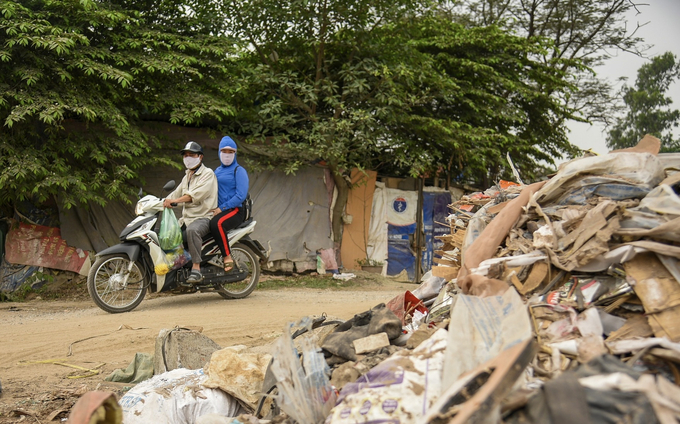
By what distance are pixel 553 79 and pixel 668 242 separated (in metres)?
12.6

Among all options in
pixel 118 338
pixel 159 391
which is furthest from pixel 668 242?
pixel 118 338

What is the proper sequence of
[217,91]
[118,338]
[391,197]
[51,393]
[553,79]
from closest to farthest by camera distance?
1. [51,393]
2. [118,338]
3. [217,91]
4. [391,197]
5. [553,79]

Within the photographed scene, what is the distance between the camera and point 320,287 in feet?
33.2

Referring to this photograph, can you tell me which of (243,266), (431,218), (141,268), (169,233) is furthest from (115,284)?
(431,218)

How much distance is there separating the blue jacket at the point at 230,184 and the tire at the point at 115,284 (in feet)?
4.38

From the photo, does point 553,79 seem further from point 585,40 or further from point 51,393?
point 51,393

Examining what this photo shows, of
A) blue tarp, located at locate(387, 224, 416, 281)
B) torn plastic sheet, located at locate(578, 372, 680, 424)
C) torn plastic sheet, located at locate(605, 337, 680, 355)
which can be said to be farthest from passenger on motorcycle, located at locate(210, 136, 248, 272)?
blue tarp, located at locate(387, 224, 416, 281)

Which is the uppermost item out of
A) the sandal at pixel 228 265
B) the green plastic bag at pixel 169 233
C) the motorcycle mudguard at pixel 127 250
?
the green plastic bag at pixel 169 233

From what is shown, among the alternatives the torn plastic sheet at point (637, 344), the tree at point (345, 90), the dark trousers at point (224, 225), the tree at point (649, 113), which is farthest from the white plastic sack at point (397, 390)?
the tree at point (649, 113)

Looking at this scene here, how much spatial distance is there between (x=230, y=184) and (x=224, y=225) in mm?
566

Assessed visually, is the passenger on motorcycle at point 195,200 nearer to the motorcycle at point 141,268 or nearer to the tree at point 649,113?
the motorcycle at point 141,268

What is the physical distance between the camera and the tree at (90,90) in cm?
736

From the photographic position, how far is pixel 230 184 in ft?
23.0

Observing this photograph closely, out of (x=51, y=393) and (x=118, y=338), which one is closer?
(x=51, y=393)
